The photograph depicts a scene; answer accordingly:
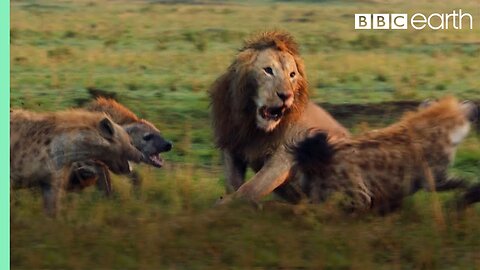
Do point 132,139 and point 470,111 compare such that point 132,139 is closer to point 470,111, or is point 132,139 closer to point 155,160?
point 155,160

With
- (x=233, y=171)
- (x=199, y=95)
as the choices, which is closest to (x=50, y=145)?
(x=199, y=95)

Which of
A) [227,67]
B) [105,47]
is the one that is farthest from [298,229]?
[105,47]

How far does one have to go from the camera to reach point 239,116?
253 inches

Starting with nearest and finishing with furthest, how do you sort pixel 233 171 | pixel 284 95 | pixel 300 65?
pixel 284 95, pixel 300 65, pixel 233 171

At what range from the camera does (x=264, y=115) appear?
6297mm

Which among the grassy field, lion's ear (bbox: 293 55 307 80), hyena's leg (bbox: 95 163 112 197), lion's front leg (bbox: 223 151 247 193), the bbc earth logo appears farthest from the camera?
hyena's leg (bbox: 95 163 112 197)

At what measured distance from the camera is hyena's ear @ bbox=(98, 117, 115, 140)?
256 inches

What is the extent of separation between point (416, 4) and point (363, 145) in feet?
2.52

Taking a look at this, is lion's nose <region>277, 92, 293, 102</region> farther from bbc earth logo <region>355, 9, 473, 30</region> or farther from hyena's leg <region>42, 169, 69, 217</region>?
hyena's leg <region>42, 169, 69, 217</region>

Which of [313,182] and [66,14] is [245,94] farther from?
[66,14]

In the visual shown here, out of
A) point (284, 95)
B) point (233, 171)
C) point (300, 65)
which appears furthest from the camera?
point (233, 171)

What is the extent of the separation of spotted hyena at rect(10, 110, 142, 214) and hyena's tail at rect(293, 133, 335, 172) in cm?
97

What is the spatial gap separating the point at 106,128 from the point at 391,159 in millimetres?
1439

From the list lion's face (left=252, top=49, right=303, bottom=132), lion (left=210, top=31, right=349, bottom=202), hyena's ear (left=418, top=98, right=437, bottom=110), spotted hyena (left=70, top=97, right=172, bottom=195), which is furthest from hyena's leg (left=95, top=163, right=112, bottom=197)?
hyena's ear (left=418, top=98, right=437, bottom=110)
